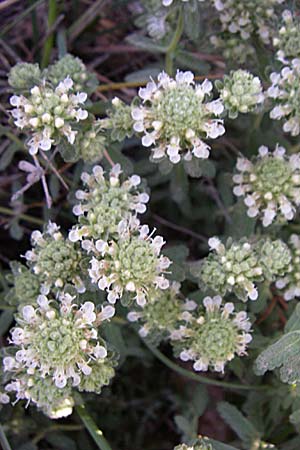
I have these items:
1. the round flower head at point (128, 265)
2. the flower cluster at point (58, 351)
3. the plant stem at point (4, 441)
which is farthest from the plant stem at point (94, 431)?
the round flower head at point (128, 265)

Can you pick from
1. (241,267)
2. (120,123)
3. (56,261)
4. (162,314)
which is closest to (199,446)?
(162,314)

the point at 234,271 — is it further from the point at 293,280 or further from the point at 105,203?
the point at 105,203

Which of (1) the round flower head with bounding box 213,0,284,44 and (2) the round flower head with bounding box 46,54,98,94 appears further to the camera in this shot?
(1) the round flower head with bounding box 213,0,284,44

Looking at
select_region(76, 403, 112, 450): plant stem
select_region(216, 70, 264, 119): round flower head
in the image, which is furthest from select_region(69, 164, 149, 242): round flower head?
select_region(76, 403, 112, 450): plant stem

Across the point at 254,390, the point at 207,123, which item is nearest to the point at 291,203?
the point at 207,123

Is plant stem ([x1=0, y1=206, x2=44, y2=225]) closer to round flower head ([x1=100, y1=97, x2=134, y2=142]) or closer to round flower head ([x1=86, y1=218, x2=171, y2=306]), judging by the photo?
round flower head ([x1=100, y1=97, x2=134, y2=142])
